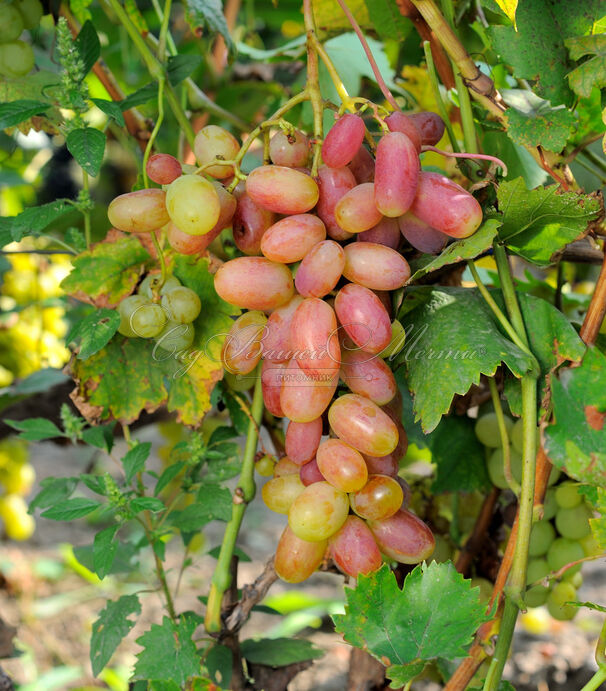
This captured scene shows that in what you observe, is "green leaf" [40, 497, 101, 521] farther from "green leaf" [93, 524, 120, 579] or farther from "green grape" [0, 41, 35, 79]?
"green grape" [0, 41, 35, 79]

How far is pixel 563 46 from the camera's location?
543 mm

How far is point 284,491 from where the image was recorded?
1.73 feet

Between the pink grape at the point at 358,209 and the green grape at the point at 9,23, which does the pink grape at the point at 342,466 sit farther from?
the green grape at the point at 9,23

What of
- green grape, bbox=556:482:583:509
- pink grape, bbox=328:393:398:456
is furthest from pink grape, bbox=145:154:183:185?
green grape, bbox=556:482:583:509

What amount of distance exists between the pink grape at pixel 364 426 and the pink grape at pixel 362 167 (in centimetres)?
17

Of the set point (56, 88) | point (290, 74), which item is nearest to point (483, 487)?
point (56, 88)

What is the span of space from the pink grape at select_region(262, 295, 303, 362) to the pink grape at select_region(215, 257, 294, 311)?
12 mm

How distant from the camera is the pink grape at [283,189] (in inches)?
18.3

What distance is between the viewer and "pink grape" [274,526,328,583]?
1.65 ft

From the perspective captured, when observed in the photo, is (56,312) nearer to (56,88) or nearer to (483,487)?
(56,88)

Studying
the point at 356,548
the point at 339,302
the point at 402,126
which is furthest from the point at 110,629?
the point at 402,126

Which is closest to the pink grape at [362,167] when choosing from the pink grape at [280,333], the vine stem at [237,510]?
the pink grape at [280,333]

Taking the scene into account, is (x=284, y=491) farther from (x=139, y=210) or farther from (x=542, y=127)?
(x=542, y=127)

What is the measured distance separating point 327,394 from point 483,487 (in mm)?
378
